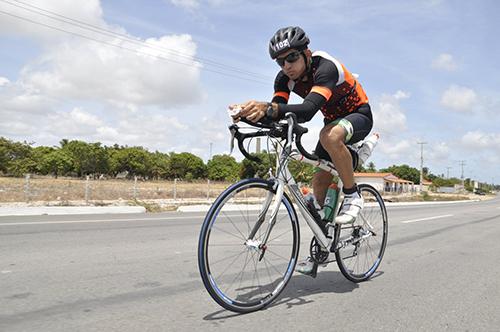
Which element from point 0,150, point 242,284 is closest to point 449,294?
A: point 242,284

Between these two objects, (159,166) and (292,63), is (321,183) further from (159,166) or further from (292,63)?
(159,166)

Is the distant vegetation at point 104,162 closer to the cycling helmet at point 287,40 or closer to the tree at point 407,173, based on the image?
the tree at point 407,173

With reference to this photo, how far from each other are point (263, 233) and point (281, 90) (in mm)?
1305

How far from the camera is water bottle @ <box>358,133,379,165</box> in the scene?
13.2 feet

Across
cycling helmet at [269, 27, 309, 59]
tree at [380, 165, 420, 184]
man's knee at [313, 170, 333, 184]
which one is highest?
tree at [380, 165, 420, 184]

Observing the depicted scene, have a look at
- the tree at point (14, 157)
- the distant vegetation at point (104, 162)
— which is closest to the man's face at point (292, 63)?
the distant vegetation at point (104, 162)

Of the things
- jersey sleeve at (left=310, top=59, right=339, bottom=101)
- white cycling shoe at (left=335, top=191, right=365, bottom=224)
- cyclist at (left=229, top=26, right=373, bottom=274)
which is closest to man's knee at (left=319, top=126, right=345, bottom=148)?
cyclist at (left=229, top=26, right=373, bottom=274)

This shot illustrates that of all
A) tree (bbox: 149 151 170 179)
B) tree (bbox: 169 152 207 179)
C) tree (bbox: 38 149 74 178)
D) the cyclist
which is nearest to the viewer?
the cyclist

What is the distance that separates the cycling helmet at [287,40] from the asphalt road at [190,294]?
1.94 m

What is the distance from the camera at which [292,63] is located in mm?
3318

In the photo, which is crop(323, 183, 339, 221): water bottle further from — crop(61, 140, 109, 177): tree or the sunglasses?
crop(61, 140, 109, 177): tree

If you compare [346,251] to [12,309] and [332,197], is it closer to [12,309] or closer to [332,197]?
[332,197]

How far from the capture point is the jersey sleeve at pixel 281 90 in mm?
3648

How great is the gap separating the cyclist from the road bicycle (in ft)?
0.39
